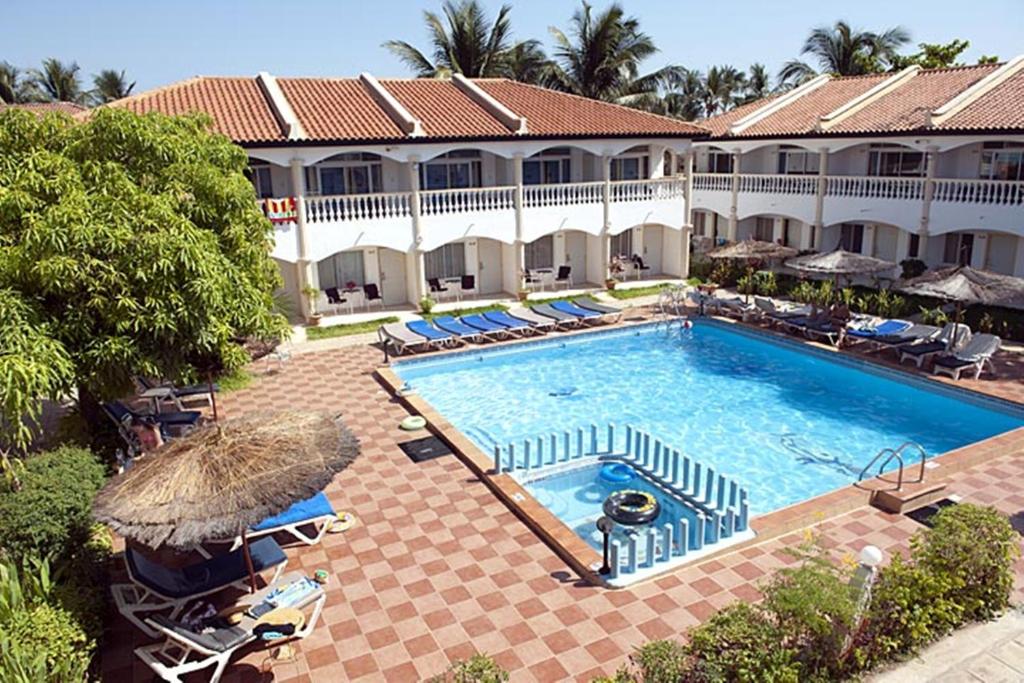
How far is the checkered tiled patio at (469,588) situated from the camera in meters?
7.98

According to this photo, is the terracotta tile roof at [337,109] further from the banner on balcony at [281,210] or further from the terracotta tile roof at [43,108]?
the terracotta tile roof at [43,108]

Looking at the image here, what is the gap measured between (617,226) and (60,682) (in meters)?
24.5

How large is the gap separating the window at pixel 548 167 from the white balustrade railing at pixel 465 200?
7.21 feet

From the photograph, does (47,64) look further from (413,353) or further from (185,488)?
(185,488)

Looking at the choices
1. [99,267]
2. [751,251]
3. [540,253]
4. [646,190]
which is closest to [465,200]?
[540,253]

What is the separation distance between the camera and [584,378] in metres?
19.5

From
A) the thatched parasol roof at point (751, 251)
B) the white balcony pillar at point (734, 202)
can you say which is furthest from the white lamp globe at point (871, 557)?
the white balcony pillar at point (734, 202)

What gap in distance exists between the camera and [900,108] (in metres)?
27.5

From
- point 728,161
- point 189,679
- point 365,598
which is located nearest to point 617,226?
point 728,161

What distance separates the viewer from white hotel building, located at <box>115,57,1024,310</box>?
925 inches

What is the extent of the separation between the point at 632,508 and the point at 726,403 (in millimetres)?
7518

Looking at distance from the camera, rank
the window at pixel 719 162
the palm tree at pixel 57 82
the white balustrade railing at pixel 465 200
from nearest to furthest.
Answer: the white balustrade railing at pixel 465 200
the window at pixel 719 162
the palm tree at pixel 57 82

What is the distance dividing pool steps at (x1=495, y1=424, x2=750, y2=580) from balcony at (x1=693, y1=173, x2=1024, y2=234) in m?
16.5

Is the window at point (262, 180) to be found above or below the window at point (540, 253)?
above
